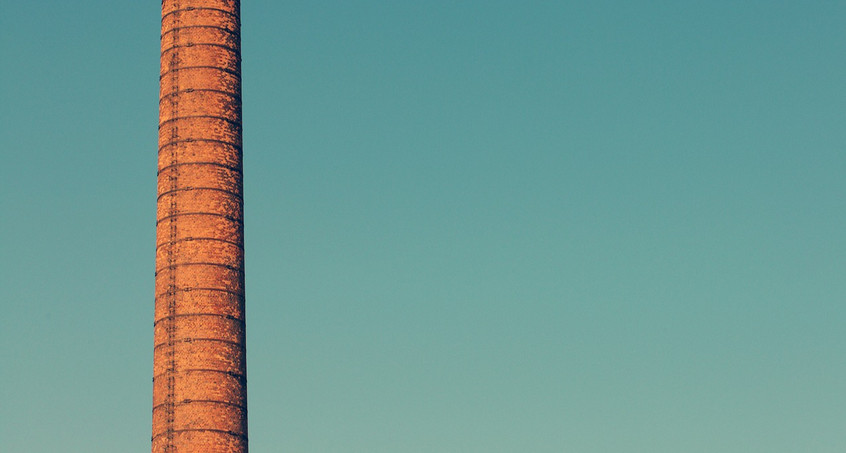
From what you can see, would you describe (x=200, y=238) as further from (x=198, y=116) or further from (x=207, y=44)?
(x=207, y=44)

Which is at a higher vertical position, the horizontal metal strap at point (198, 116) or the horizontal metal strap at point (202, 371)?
the horizontal metal strap at point (198, 116)

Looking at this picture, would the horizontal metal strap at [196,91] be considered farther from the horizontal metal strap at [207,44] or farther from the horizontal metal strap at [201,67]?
the horizontal metal strap at [207,44]

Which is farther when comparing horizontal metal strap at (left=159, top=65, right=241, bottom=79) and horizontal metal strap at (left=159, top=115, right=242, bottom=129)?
horizontal metal strap at (left=159, top=65, right=241, bottom=79)

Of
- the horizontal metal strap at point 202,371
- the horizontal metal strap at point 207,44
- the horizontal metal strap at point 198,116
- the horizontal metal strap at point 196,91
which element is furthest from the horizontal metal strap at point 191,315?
the horizontal metal strap at point 207,44

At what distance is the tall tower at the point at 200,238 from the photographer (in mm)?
20672

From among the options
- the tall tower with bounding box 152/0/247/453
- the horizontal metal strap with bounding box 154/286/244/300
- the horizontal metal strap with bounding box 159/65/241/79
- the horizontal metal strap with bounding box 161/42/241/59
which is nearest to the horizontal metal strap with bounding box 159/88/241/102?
the tall tower with bounding box 152/0/247/453

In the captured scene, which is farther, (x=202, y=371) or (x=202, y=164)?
(x=202, y=164)

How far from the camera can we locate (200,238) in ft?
69.9

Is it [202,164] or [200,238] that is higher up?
[202,164]

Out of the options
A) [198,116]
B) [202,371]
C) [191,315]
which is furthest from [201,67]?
[202,371]

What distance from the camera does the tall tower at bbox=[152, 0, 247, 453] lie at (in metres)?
20.7

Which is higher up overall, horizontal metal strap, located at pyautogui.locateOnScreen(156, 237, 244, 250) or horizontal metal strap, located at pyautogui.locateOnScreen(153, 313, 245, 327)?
horizontal metal strap, located at pyautogui.locateOnScreen(156, 237, 244, 250)

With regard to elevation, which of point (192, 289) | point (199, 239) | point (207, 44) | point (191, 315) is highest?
point (207, 44)

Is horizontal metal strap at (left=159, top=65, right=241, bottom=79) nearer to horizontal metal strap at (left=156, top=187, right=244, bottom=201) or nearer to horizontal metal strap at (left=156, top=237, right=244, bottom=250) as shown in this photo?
horizontal metal strap at (left=156, top=187, right=244, bottom=201)
